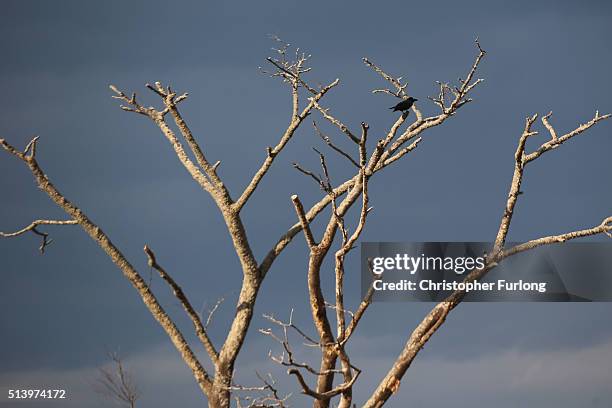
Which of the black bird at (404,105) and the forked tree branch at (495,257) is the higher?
the black bird at (404,105)

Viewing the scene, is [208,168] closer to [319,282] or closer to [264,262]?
[264,262]

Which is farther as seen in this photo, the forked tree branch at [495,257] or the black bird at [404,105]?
the black bird at [404,105]

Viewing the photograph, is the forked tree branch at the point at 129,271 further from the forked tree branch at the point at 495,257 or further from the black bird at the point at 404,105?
the black bird at the point at 404,105

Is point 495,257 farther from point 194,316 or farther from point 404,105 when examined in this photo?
point 194,316

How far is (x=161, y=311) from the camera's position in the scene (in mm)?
8602

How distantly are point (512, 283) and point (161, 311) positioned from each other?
127 inches

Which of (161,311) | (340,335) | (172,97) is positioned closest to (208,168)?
(172,97)

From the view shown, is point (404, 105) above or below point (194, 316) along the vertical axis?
above

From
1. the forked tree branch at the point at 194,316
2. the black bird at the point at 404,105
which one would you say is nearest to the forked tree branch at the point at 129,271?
the forked tree branch at the point at 194,316

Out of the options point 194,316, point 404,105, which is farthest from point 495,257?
point 194,316

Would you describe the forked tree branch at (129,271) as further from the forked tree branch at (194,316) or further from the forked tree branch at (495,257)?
the forked tree branch at (495,257)

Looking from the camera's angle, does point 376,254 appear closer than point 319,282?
No

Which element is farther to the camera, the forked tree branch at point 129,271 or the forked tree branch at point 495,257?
the forked tree branch at point 129,271

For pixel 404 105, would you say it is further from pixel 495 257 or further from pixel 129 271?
pixel 129 271
